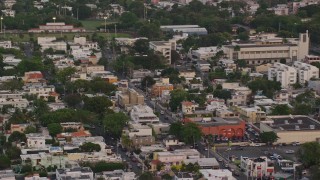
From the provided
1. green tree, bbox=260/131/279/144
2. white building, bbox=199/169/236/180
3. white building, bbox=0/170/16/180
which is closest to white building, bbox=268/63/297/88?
green tree, bbox=260/131/279/144

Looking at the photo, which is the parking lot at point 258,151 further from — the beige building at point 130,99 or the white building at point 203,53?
the white building at point 203,53

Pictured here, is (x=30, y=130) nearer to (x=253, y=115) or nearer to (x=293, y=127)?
(x=253, y=115)

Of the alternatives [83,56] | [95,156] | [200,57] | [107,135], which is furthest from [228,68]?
[95,156]

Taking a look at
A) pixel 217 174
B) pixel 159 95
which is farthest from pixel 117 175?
pixel 159 95

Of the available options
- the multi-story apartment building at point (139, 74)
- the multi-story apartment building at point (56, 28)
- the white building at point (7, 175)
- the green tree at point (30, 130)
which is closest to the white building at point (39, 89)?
the multi-story apartment building at point (139, 74)

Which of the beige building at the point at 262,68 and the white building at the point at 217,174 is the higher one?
the beige building at the point at 262,68

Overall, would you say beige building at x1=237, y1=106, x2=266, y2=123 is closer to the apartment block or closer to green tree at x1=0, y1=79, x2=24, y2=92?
the apartment block
